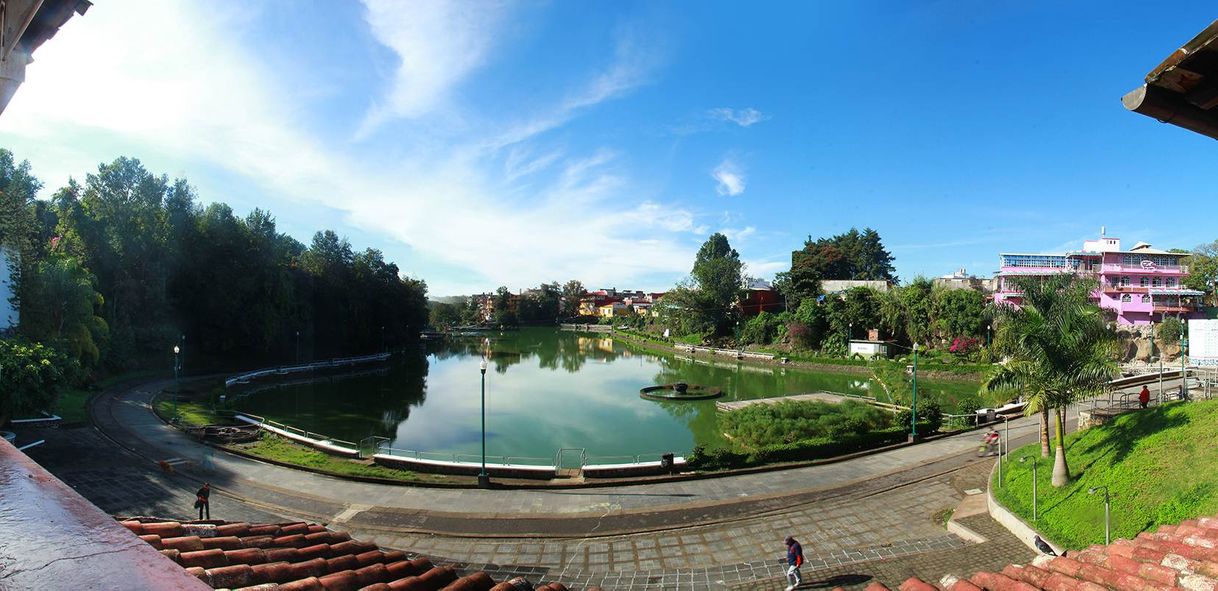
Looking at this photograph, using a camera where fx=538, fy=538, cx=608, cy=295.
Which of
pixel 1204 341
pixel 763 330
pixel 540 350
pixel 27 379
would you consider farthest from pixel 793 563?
pixel 540 350

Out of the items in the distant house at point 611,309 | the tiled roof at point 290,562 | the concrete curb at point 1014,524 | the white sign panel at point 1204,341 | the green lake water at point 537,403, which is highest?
the distant house at point 611,309

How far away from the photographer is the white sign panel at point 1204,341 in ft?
52.7

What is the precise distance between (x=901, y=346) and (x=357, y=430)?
4175cm

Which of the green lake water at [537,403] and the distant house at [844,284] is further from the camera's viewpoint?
the distant house at [844,284]

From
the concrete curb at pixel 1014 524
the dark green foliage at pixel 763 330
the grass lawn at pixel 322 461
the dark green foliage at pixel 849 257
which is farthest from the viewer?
the dark green foliage at pixel 849 257

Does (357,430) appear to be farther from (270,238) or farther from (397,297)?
(397,297)

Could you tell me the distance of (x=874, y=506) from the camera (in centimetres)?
1285

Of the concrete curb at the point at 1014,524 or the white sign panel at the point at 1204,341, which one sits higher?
the white sign panel at the point at 1204,341

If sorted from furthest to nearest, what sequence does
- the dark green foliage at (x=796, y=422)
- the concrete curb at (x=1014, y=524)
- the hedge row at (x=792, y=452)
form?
the dark green foliage at (x=796, y=422)
the hedge row at (x=792, y=452)
the concrete curb at (x=1014, y=524)

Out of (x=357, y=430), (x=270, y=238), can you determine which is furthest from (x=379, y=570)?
(x=270, y=238)

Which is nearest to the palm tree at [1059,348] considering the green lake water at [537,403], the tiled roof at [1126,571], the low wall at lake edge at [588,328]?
the tiled roof at [1126,571]

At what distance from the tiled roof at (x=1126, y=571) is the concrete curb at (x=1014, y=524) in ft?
14.2

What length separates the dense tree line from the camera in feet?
85.3

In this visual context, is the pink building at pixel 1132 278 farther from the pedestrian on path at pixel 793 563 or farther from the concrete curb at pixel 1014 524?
the pedestrian on path at pixel 793 563
